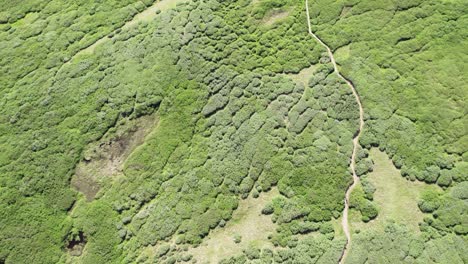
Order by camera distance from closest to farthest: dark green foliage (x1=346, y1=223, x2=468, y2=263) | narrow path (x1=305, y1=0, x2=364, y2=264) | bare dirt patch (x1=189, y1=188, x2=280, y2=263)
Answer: dark green foliage (x1=346, y1=223, x2=468, y2=263) → narrow path (x1=305, y1=0, x2=364, y2=264) → bare dirt patch (x1=189, y1=188, x2=280, y2=263)

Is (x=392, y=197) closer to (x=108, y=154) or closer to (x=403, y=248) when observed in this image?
(x=403, y=248)

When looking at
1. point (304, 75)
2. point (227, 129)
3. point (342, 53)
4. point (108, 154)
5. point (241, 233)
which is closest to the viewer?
point (241, 233)

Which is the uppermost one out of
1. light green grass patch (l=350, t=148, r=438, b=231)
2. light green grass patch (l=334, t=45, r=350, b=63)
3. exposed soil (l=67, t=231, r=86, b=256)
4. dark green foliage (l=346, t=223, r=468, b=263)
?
light green grass patch (l=334, t=45, r=350, b=63)

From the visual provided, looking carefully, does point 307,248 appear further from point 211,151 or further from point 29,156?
point 29,156

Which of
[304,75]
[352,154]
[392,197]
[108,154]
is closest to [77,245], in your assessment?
[108,154]

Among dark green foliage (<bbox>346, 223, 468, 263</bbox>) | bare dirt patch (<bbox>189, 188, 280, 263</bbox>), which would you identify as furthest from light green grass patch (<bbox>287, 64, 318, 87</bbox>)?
dark green foliage (<bbox>346, 223, 468, 263</bbox>)

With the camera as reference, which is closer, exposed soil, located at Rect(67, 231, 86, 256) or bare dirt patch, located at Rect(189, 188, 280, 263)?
bare dirt patch, located at Rect(189, 188, 280, 263)

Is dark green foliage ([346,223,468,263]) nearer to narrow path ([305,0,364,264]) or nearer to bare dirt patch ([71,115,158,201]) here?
narrow path ([305,0,364,264])
